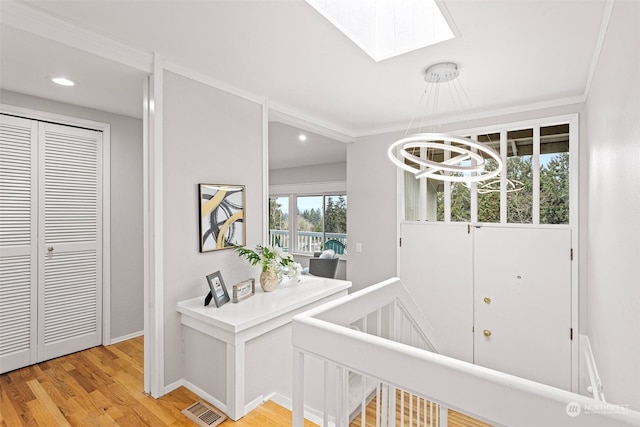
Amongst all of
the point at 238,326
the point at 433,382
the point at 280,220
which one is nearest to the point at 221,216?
the point at 238,326

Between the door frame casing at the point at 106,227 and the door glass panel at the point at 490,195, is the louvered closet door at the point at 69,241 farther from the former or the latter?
the door glass panel at the point at 490,195

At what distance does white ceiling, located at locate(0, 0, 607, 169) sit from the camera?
1.56 metres

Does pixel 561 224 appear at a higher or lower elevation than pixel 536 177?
lower

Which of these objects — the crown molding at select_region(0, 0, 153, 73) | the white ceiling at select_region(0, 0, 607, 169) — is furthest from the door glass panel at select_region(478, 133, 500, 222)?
the crown molding at select_region(0, 0, 153, 73)

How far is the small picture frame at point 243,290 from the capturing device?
2.26 m

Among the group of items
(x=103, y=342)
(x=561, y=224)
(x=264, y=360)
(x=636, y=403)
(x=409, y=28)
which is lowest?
(x=103, y=342)

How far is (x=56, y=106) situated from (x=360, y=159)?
121 inches

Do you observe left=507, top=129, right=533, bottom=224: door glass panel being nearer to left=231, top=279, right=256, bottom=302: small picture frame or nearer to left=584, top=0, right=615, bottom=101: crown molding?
left=584, top=0, right=615, bottom=101: crown molding

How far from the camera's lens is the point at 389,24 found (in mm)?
2010

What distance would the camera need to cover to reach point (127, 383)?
2.25m

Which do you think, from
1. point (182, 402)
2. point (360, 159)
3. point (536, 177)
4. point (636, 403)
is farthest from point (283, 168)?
point (636, 403)

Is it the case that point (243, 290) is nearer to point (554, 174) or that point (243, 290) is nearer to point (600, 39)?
point (600, 39)

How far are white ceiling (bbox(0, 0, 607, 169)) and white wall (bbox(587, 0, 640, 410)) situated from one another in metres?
0.32

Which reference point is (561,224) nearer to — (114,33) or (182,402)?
(182,402)
